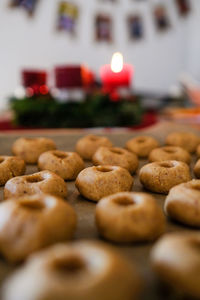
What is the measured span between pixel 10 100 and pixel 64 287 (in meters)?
1.91

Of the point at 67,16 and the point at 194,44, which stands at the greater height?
the point at 67,16

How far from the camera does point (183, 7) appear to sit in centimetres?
518

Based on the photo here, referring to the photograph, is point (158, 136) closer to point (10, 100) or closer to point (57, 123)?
point (57, 123)

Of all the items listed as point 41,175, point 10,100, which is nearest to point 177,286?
point 41,175

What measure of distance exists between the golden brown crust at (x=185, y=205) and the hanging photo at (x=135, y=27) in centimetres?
461

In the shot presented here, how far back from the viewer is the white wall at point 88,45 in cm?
464

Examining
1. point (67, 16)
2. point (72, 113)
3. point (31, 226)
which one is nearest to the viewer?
point (31, 226)

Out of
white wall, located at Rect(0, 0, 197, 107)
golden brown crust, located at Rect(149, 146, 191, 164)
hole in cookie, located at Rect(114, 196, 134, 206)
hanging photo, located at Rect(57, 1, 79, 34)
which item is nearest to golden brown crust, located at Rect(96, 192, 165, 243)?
hole in cookie, located at Rect(114, 196, 134, 206)

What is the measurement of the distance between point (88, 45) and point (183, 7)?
1712mm

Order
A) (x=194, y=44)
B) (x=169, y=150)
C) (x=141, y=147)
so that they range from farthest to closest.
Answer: (x=194, y=44), (x=141, y=147), (x=169, y=150)

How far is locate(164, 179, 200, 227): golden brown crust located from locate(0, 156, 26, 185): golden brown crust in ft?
2.10

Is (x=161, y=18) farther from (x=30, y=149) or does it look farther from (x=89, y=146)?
(x=30, y=149)

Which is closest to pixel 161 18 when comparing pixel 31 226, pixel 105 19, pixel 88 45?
pixel 105 19

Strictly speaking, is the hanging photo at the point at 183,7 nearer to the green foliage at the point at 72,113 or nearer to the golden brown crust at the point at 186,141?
the green foliage at the point at 72,113
